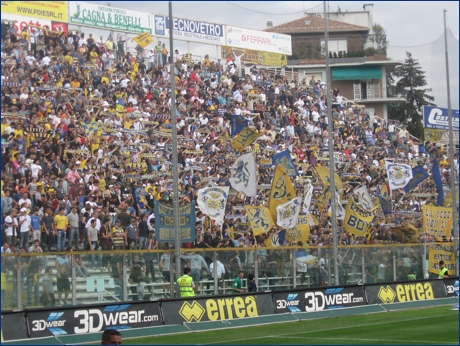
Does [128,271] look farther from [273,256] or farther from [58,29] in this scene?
[58,29]

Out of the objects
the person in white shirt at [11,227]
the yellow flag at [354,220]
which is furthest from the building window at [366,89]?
the person in white shirt at [11,227]

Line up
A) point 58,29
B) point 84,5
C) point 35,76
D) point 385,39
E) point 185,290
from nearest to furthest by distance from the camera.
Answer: point 185,290 → point 35,76 → point 58,29 → point 84,5 → point 385,39

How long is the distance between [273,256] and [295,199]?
2228 millimetres

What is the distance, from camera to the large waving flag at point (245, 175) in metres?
29.7

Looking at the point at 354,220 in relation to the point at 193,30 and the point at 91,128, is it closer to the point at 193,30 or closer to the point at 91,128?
the point at 91,128

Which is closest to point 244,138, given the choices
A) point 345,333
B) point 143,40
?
point 345,333

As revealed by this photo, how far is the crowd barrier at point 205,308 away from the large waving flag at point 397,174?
24.1 feet

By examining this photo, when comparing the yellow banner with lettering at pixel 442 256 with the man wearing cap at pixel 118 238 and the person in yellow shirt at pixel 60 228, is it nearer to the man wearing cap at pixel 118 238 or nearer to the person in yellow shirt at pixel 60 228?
the man wearing cap at pixel 118 238

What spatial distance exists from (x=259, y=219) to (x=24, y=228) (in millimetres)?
8519

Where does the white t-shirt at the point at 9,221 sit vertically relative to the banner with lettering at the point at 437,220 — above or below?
above

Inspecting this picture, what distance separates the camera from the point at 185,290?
23438mm

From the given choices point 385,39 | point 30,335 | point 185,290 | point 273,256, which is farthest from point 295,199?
point 385,39

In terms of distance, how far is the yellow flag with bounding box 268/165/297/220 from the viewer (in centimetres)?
3038

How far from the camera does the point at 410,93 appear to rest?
83.8 m
